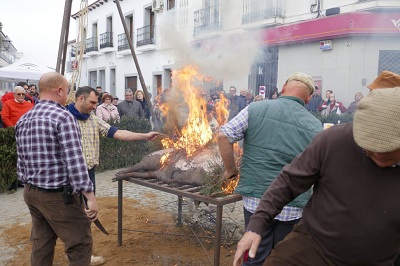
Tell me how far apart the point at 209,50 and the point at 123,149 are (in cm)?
313

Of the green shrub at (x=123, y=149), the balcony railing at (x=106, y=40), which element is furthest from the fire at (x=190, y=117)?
the balcony railing at (x=106, y=40)

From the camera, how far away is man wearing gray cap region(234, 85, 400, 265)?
1527 mm

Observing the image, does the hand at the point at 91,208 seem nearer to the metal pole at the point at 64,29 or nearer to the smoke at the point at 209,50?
the metal pole at the point at 64,29

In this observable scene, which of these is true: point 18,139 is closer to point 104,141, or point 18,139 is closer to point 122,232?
point 122,232

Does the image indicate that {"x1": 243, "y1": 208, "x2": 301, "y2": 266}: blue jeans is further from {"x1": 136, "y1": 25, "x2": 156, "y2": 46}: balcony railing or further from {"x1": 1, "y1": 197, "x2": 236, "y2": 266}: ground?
{"x1": 136, "y1": 25, "x2": 156, "y2": 46}: balcony railing

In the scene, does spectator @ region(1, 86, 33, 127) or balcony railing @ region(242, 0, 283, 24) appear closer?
spectator @ region(1, 86, 33, 127)

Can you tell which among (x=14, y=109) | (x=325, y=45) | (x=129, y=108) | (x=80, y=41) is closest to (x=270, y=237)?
(x=80, y=41)

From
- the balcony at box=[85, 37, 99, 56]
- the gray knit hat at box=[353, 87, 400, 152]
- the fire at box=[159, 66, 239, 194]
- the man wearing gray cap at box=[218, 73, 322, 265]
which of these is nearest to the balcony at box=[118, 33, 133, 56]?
the balcony at box=[85, 37, 99, 56]

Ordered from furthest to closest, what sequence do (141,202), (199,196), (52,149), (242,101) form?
(242,101) < (141,202) < (199,196) < (52,149)

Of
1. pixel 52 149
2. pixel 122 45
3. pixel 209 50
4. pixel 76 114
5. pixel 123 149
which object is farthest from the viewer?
pixel 122 45

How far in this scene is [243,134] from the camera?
298cm

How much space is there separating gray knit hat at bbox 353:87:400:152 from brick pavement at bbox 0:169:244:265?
131 inches

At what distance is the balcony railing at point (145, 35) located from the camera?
2061 cm

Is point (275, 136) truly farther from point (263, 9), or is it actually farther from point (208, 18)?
point (263, 9)
